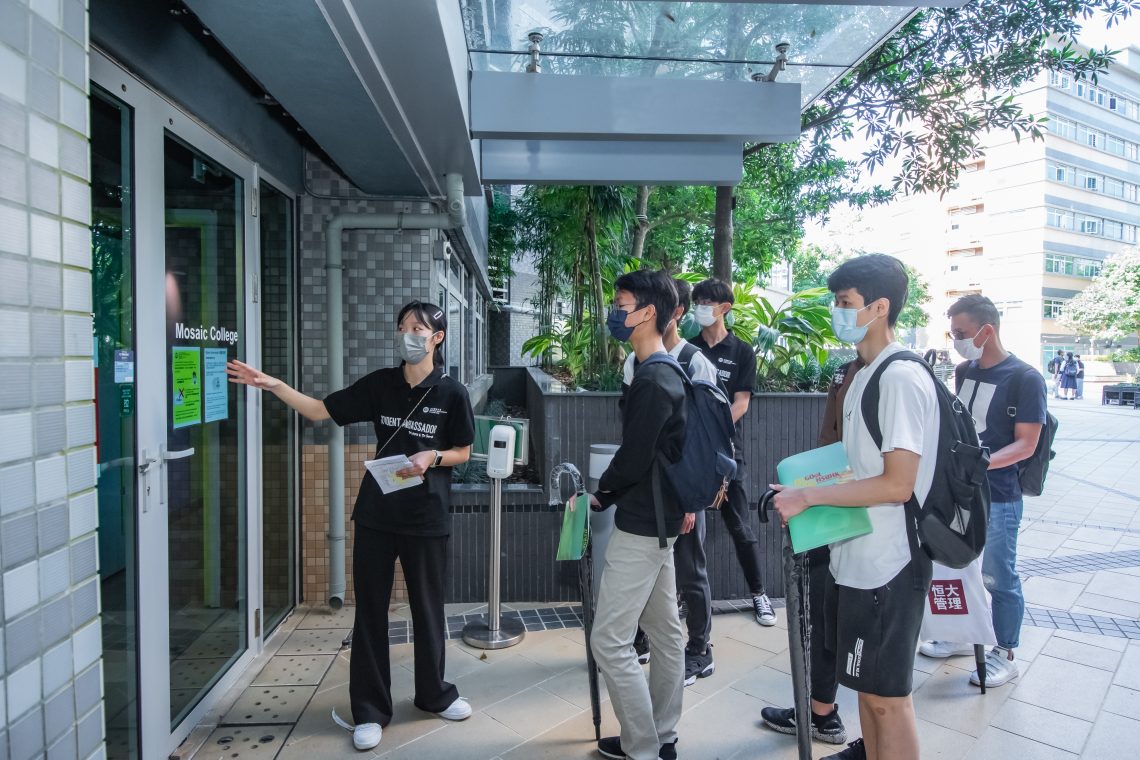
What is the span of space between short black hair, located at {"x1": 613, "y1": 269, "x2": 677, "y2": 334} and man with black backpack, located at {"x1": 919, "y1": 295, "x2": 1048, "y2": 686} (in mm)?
1737

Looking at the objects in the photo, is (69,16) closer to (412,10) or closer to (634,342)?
(412,10)

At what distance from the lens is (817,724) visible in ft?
10.0

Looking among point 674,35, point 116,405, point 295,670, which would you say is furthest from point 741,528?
point 116,405

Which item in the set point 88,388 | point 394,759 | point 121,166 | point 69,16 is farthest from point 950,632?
point 121,166

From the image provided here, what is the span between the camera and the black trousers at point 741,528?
4211 mm

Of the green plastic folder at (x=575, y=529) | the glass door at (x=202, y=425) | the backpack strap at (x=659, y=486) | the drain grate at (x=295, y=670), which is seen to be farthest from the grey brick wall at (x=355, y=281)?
the backpack strap at (x=659, y=486)

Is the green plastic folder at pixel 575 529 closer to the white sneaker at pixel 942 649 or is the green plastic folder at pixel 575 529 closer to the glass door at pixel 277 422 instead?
the glass door at pixel 277 422

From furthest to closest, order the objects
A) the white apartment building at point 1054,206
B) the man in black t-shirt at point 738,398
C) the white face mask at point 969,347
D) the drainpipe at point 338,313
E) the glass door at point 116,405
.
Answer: the white apartment building at point 1054,206 → the drainpipe at point 338,313 → the man in black t-shirt at point 738,398 → the white face mask at point 969,347 → the glass door at point 116,405

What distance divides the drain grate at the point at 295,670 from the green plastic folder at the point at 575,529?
1.66 meters

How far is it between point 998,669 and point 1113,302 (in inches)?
1380

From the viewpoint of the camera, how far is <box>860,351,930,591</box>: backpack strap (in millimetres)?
2096

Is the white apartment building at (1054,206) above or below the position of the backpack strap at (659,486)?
above

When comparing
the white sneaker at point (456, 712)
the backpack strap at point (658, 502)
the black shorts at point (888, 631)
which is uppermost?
the backpack strap at point (658, 502)

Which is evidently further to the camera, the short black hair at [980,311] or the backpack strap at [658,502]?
the short black hair at [980,311]
